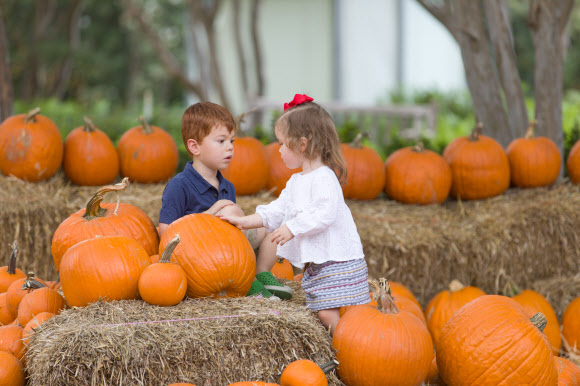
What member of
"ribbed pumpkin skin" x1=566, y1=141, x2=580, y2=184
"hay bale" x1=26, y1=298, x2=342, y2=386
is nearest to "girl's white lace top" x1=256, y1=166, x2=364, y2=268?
"hay bale" x1=26, y1=298, x2=342, y2=386

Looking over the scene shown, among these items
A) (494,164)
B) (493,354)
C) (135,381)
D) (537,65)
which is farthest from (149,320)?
(537,65)

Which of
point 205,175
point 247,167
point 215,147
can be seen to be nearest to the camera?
point 215,147

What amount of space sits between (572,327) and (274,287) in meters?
2.04

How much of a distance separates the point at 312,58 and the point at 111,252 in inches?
491

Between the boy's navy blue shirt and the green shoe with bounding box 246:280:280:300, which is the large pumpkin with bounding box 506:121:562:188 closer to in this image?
the boy's navy blue shirt

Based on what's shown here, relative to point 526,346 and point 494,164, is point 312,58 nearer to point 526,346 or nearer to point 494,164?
point 494,164

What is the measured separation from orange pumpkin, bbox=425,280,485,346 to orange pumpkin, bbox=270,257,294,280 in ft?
3.23

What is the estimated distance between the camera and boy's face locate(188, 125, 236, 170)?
3240 mm

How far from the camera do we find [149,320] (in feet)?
7.98

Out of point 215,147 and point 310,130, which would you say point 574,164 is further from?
point 215,147

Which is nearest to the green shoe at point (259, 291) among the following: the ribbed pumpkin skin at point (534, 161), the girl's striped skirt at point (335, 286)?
the girl's striped skirt at point (335, 286)

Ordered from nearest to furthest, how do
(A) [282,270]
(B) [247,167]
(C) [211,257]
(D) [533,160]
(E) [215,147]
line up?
(C) [211,257], (E) [215,147], (A) [282,270], (B) [247,167], (D) [533,160]

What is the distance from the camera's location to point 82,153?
176 inches

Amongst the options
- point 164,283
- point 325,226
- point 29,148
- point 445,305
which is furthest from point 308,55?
point 164,283
